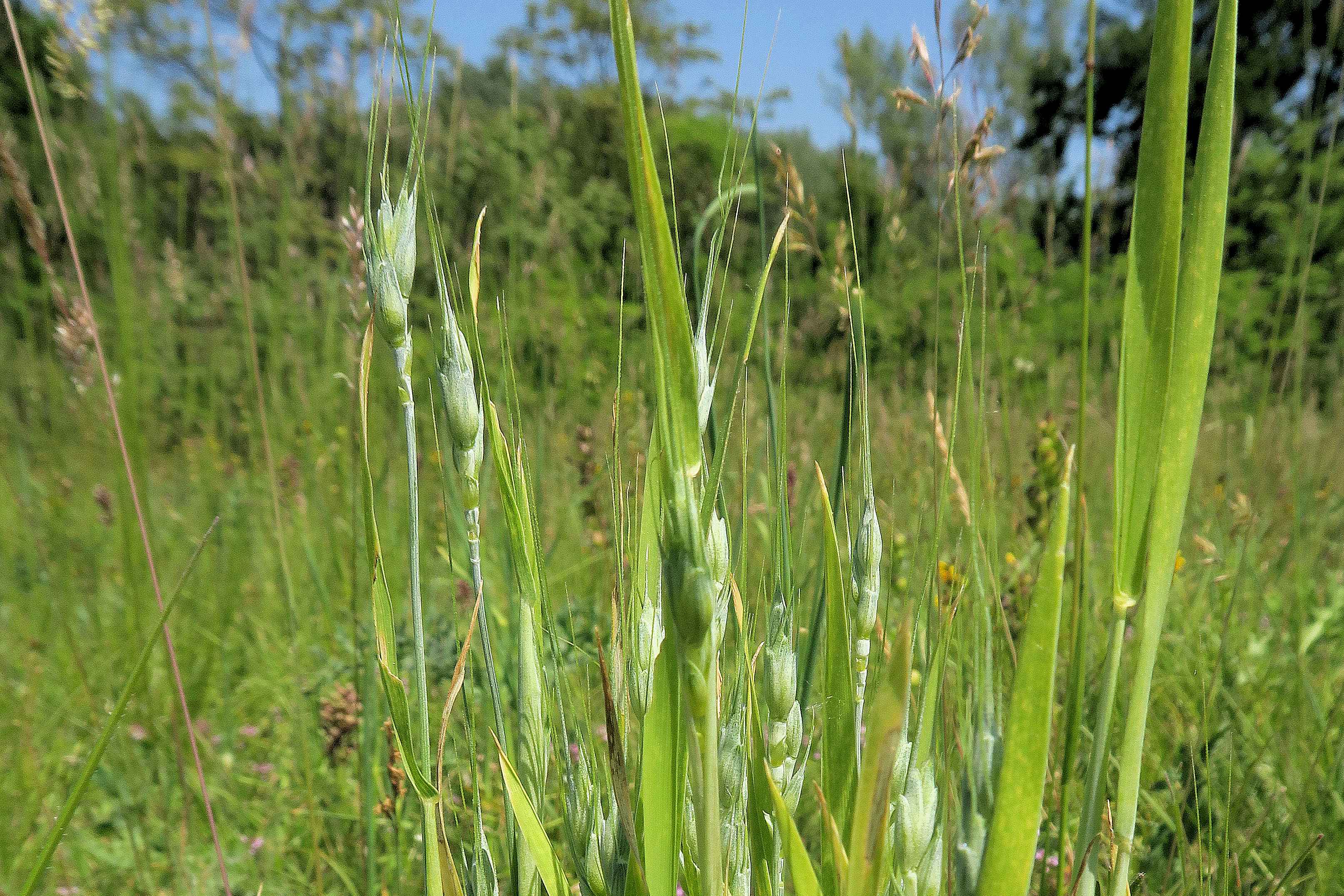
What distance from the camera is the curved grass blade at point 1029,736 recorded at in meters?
0.36

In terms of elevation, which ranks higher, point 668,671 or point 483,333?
point 483,333

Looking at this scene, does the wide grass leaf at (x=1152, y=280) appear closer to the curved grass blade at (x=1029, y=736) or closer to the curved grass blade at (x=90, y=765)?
the curved grass blade at (x=1029, y=736)

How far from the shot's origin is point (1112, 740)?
0.91m

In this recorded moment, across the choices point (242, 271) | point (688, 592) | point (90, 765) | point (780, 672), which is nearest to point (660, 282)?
point (688, 592)

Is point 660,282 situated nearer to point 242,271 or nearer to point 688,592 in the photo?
point 688,592

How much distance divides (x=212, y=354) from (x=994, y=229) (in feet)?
7.69

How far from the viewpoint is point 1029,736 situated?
1.21 feet

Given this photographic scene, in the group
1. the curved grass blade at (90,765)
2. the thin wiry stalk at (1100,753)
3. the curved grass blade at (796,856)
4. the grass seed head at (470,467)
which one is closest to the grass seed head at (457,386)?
the grass seed head at (470,467)

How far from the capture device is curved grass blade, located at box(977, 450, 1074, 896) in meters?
0.36

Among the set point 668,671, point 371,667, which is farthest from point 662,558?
point 371,667

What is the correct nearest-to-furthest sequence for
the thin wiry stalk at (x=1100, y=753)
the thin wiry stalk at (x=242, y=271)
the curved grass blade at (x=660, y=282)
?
the curved grass blade at (x=660, y=282)
the thin wiry stalk at (x=1100, y=753)
the thin wiry stalk at (x=242, y=271)

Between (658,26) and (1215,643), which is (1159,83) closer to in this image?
(1215,643)

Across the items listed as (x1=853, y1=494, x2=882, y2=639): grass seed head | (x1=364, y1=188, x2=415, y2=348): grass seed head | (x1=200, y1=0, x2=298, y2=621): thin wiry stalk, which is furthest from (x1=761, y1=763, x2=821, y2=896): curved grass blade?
(x1=200, y1=0, x2=298, y2=621): thin wiry stalk

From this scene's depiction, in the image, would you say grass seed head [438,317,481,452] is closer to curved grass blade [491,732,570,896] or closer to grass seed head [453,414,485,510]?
grass seed head [453,414,485,510]
